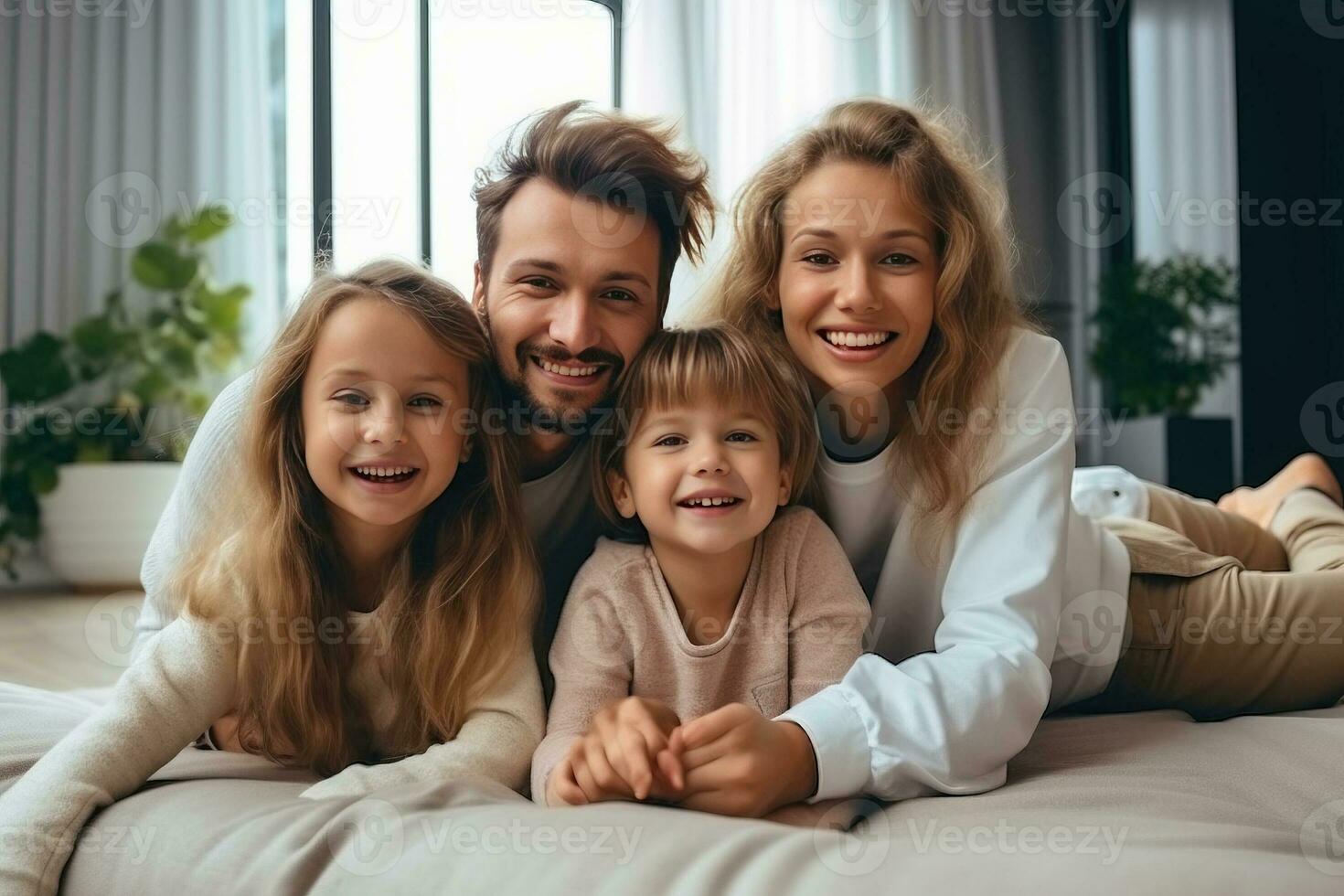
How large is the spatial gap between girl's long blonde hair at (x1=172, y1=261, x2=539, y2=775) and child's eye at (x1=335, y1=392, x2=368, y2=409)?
7 centimetres

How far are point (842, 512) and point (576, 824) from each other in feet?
1.90

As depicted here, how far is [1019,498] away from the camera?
1.21m

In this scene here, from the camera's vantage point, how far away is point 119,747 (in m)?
1.03

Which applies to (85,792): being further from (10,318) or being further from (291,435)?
(10,318)

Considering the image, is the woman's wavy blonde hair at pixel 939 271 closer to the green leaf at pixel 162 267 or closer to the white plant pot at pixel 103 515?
the white plant pot at pixel 103 515

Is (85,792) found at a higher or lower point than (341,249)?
lower

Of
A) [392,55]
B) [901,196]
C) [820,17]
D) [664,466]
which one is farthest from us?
[820,17]

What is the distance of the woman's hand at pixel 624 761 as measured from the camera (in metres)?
Answer: 0.94

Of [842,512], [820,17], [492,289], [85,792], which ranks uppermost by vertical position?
[820,17]

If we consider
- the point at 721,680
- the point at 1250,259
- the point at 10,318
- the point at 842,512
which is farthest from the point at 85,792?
the point at 1250,259

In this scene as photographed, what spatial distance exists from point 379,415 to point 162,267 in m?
3.23

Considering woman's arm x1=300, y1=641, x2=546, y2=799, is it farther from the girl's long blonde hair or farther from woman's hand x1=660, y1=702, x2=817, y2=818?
woman's hand x1=660, y1=702, x2=817, y2=818

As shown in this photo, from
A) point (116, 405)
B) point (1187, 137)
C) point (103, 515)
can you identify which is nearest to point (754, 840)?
point (103, 515)

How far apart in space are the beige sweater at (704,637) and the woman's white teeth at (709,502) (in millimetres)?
90
